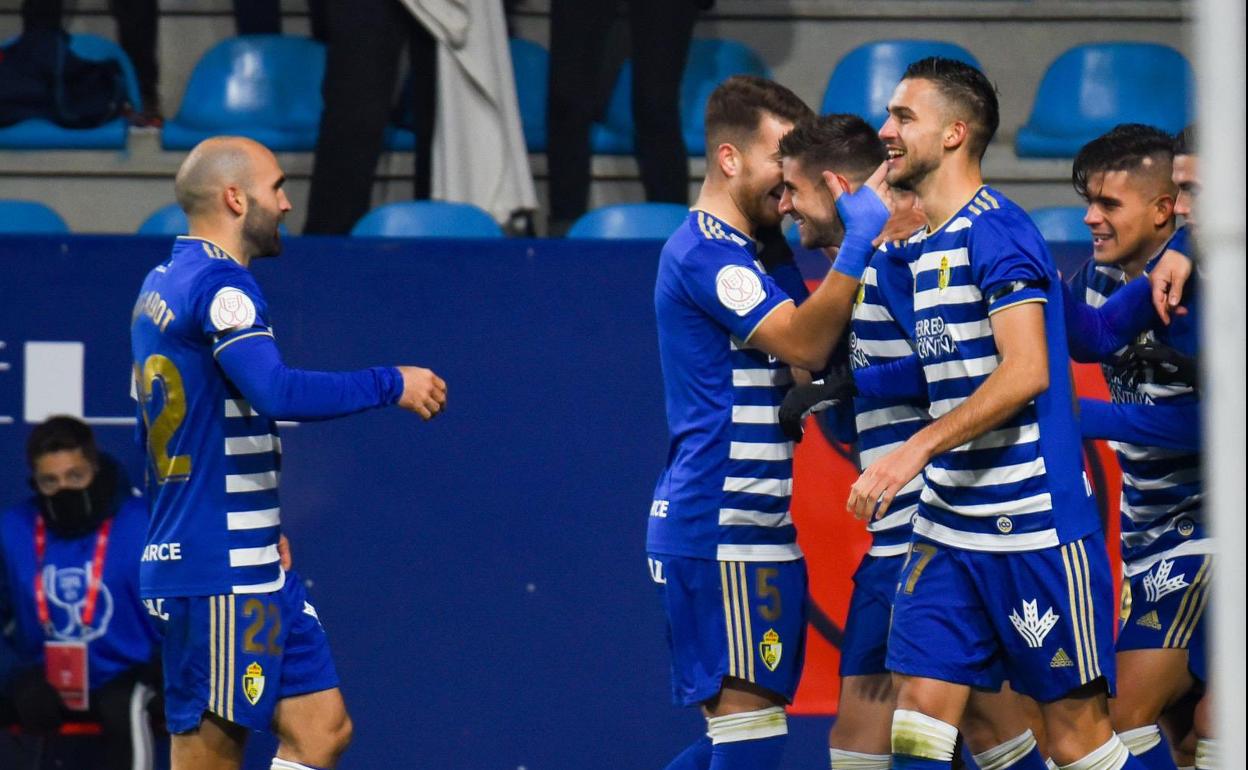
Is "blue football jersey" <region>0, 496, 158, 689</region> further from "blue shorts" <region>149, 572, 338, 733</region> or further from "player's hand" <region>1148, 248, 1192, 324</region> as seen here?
"player's hand" <region>1148, 248, 1192, 324</region>

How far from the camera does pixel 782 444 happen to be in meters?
4.42

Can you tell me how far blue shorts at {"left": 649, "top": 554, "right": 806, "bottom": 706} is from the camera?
4.33m

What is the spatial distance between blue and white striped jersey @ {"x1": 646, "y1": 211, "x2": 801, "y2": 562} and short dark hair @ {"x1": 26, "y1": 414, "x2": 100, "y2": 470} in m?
2.12

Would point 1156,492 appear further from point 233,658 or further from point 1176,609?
point 233,658

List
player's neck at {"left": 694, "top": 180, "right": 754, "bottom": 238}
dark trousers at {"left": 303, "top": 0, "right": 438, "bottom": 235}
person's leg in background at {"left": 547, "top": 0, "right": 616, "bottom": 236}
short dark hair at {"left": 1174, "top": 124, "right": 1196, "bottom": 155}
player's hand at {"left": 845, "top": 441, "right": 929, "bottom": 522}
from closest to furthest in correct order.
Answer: player's hand at {"left": 845, "top": 441, "right": 929, "bottom": 522}
short dark hair at {"left": 1174, "top": 124, "right": 1196, "bottom": 155}
player's neck at {"left": 694, "top": 180, "right": 754, "bottom": 238}
dark trousers at {"left": 303, "top": 0, "right": 438, "bottom": 235}
person's leg in background at {"left": 547, "top": 0, "right": 616, "bottom": 236}

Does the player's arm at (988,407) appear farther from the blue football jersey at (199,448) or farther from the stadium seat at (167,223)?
the stadium seat at (167,223)

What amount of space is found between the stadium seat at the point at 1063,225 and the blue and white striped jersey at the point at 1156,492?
1.47 metres

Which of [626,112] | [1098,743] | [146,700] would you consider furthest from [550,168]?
[1098,743]

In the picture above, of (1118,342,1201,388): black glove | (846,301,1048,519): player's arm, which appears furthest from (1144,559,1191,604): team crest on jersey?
(846,301,1048,519): player's arm

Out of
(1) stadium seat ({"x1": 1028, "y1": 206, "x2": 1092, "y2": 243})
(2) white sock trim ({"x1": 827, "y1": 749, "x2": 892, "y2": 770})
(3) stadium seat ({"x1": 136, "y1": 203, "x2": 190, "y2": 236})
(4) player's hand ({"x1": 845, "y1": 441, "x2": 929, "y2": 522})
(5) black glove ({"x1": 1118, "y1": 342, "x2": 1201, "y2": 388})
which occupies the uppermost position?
(3) stadium seat ({"x1": 136, "y1": 203, "x2": 190, "y2": 236})

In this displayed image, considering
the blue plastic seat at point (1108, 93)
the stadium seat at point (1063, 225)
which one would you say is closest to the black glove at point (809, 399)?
the stadium seat at point (1063, 225)

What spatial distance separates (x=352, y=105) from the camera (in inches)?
259

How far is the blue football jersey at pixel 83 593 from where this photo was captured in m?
5.61

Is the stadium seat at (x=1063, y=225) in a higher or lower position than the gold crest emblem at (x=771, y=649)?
higher
